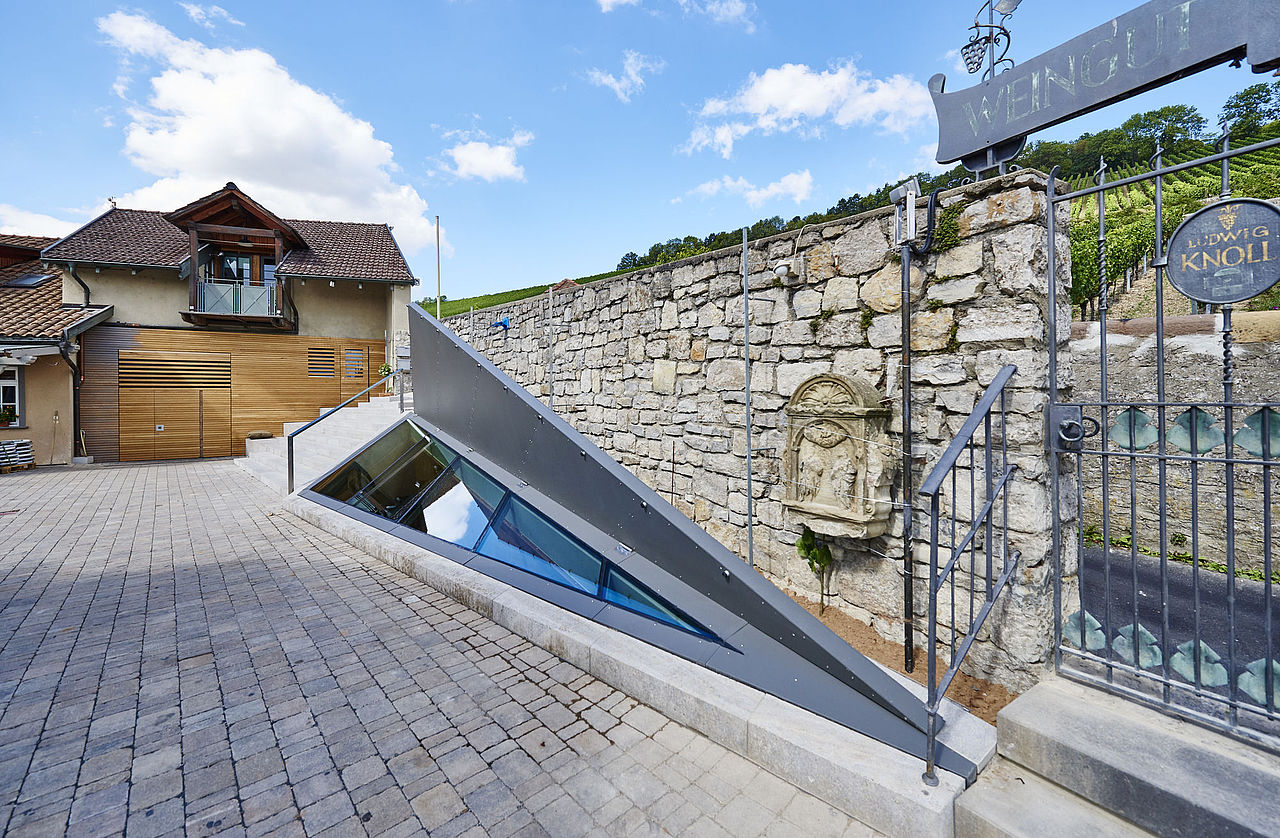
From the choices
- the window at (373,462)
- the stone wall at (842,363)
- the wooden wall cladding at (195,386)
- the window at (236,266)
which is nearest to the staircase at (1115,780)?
the stone wall at (842,363)

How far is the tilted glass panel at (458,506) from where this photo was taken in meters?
4.08

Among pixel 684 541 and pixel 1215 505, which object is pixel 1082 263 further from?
pixel 684 541

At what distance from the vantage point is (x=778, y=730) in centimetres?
198

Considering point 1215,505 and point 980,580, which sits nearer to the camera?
point 980,580

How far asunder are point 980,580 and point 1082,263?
6.90m

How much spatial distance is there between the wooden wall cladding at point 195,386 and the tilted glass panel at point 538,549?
43.2 feet

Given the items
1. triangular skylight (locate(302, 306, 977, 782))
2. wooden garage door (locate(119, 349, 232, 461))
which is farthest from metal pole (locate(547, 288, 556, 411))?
wooden garage door (locate(119, 349, 232, 461))

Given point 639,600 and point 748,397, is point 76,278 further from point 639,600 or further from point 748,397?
point 639,600

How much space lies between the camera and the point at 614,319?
19.7 feet

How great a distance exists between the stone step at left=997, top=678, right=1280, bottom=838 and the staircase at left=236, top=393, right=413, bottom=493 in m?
8.69

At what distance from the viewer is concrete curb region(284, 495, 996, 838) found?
172 cm

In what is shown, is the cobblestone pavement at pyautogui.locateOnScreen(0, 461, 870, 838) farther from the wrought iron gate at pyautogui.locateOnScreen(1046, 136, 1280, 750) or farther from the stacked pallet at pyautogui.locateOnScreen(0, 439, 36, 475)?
the stacked pallet at pyautogui.locateOnScreen(0, 439, 36, 475)

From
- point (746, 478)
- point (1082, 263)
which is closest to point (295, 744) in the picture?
point (746, 478)

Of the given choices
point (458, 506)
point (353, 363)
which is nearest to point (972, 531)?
point (458, 506)
